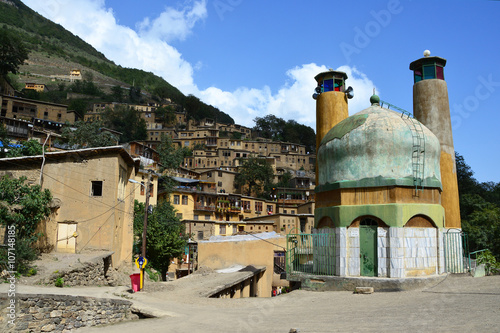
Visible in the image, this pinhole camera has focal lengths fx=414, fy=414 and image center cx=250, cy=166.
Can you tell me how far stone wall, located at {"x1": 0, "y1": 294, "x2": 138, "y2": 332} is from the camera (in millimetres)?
13562

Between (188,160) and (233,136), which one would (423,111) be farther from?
(233,136)

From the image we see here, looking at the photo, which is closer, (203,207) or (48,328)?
(48,328)

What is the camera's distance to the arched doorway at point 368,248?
17.4m

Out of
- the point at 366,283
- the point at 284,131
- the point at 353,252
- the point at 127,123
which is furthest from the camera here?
the point at 284,131

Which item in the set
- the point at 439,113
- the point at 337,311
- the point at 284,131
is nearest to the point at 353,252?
the point at 337,311

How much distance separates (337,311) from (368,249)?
4443 mm

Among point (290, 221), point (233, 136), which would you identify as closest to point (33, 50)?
point (233, 136)

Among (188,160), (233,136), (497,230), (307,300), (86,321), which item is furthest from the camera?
(233,136)

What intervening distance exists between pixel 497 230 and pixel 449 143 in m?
23.2

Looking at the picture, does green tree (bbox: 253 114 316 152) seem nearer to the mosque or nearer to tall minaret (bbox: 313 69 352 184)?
tall minaret (bbox: 313 69 352 184)

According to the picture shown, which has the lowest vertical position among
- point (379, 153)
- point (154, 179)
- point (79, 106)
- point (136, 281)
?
point (136, 281)

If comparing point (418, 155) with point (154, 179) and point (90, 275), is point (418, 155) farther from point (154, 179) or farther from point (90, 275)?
point (154, 179)

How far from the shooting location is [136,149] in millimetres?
64375

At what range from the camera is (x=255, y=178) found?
7294 cm
